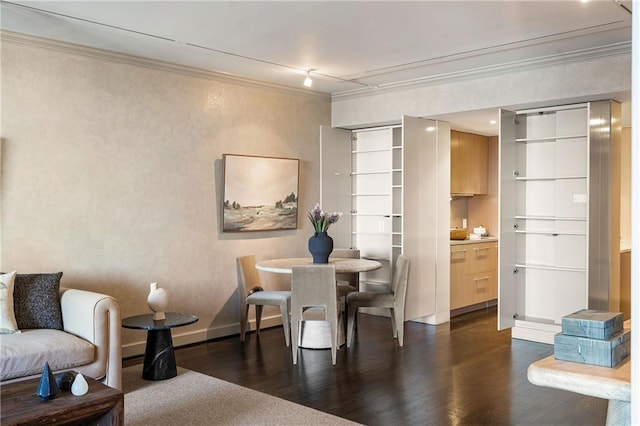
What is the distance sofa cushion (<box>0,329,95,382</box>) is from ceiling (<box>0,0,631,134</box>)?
2.27 meters

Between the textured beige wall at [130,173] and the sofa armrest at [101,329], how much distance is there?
0.87m

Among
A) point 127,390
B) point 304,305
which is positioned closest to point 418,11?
point 304,305

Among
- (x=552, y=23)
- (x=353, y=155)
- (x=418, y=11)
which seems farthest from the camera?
(x=353, y=155)

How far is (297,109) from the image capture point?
22.1 ft

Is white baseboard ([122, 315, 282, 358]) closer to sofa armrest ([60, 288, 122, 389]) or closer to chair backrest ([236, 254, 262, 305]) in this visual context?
chair backrest ([236, 254, 262, 305])

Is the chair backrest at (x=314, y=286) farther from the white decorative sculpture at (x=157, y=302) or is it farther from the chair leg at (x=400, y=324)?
the white decorative sculpture at (x=157, y=302)

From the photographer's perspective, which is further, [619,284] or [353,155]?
[353,155]

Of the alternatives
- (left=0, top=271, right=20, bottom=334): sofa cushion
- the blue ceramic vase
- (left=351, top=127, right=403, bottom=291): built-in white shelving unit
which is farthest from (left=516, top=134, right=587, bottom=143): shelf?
(left=0, top=271, right=20, bottom=334): sofa cushion

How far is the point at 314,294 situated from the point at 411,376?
1.03 metres

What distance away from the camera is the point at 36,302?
4078 millimetres

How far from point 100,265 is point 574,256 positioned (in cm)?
448

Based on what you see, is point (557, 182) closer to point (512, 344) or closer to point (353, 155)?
point (512, 344)

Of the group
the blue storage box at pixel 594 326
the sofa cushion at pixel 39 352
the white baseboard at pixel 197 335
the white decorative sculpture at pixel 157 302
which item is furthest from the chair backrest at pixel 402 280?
the blue storage box at pixel 594 326

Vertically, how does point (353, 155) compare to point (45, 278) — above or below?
above
